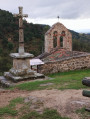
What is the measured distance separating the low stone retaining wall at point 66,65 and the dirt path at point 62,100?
551 centimetres

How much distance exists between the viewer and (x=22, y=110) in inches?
183

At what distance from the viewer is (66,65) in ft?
40.3

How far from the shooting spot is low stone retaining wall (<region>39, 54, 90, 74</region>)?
11828mm

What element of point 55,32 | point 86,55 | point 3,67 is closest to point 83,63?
point 86,55

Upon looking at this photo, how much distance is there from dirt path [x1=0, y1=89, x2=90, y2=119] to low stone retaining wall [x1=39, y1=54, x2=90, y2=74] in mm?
5512

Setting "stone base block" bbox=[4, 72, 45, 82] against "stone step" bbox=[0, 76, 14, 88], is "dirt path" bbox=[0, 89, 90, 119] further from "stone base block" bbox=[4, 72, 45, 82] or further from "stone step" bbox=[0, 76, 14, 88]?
"stone base block" bbox=[4, 72, 45, 82]

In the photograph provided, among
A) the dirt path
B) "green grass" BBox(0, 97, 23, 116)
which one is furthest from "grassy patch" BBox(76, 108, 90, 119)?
"green grass" BBox(0, 97, 23, 116)

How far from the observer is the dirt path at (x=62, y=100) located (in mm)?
4504

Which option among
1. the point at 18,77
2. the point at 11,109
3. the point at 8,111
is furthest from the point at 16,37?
the point at 8,111

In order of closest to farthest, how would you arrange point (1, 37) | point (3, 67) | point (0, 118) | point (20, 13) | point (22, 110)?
point (0, 118)
point (22, 110)
point (20, 13)
point (3, 67)
point (1, 37)

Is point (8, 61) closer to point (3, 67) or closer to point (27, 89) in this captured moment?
point (3, 67)

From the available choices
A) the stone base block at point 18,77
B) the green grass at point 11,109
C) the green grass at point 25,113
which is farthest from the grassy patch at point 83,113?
the stone base block at point 18,77

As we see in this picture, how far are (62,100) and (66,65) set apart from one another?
7305 millimetres

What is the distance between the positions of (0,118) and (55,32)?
1121 cm
